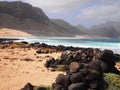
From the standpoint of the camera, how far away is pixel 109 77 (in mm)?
16234

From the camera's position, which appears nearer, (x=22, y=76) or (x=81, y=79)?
(x=81, y=79)

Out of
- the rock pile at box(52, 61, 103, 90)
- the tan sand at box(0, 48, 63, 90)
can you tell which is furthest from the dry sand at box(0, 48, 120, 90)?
the rock pile at box(52, 61, 103, 90)

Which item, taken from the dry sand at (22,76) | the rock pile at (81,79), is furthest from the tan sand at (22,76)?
the rock pile at (81,79)

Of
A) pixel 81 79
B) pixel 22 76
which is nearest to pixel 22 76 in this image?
pixel 22 76

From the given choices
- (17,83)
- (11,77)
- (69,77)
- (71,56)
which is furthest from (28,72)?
(69,77)

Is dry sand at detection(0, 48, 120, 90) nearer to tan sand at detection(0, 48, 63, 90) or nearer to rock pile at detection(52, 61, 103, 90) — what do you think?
tan sand at detection(0, 48, 63, 90)

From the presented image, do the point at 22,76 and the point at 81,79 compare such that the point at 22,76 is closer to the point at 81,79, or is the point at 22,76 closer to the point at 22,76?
the point at 22,76

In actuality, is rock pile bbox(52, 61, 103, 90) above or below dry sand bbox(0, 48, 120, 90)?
above

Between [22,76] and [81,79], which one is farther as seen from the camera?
[22,76]

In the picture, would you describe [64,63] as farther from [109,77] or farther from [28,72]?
[109,77]

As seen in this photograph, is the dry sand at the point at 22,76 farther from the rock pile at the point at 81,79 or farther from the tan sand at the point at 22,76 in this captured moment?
the rock pile at the point at 81,79

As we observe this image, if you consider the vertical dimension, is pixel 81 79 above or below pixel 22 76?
above

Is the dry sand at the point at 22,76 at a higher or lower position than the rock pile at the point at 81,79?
lower

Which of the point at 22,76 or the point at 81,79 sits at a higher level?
the point at 81,79
